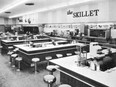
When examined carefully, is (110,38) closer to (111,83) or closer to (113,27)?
(113,27)

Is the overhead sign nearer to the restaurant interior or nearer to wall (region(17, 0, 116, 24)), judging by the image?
the restaurant interior

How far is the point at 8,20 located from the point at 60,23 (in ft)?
36.9

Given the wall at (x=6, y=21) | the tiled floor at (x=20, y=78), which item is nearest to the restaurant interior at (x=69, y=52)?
the tiled floor at (x=20, y=78)

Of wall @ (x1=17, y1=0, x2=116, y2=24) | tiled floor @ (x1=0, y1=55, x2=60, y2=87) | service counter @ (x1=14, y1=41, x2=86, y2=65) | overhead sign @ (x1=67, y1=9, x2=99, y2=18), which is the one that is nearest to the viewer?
tiled floor @ (x1=0, y1=55, x2=60, y2=87)

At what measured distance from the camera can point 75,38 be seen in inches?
307

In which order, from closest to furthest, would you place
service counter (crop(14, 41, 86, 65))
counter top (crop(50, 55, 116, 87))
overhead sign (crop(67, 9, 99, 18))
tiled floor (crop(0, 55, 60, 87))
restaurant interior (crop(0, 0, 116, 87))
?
counter top (crop(50, 55, 116, 87)) → restaurant interior (crop(0, 0, 116, 87)) → tiled floor (crop(0, 55, 60, 87)) → service counter (crop(14, 41, 86, 65)) → overhead sign (crop(67, 9, 99, 18))

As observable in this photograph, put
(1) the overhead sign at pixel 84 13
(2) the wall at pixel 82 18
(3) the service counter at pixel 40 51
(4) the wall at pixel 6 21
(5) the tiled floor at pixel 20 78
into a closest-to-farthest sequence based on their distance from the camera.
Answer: (5) the tiled floor at pixel 20 78 < (3) the service counter at pixel 40 51 < (2) the wall at pixel 82 18 < (1) the overhead sign at pixel 84 13 < (4) the wall at pixel 6 21

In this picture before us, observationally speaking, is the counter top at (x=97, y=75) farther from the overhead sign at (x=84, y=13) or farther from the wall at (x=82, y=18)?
the overhead sign at (x=84, y=13)

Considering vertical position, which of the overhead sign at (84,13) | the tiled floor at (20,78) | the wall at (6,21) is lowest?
the tiled floor at (20,78)

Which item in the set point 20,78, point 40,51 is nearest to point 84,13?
point 40,51

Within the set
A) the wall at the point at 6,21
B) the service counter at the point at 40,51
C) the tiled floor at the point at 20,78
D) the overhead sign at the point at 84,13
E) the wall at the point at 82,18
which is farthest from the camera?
the wall at the point at 6,21

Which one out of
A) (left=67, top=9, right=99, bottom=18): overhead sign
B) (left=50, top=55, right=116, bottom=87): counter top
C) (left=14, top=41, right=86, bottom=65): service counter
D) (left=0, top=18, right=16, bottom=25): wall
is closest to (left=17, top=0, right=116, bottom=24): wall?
(left=67, top=9, right=99, bottom=18): overhead sign

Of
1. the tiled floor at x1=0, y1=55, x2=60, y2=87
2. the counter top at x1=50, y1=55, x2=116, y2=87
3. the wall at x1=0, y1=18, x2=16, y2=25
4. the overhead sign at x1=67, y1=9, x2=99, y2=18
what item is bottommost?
the tiled floor at x1=0, y1=55, x2=60, y2=87

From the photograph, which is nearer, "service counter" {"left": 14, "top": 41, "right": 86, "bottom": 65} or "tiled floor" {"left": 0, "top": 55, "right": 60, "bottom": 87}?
"tiled floor" {"left": 0, "top": 55, "right": 60, "bottom": 87}
